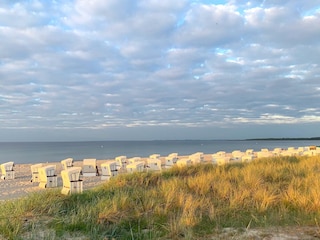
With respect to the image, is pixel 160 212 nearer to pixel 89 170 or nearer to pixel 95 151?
pixel 89 170

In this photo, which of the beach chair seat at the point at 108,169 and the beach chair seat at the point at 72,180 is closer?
the beach chair seat at the point at 72,180

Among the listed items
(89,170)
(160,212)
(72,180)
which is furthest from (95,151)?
(160,212)

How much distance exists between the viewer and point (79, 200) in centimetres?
630

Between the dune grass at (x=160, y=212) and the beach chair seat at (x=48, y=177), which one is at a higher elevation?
the dune grass at (x=160, y=212)

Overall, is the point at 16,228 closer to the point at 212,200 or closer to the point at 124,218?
the point at 124,218

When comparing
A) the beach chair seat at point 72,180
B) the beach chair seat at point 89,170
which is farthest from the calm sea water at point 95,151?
the beach chair seat at point 72,180

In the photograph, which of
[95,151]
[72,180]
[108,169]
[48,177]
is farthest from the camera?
[95,151]

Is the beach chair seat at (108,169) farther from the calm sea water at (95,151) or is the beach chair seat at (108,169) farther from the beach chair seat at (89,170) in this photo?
the calm sea water at (95,151)

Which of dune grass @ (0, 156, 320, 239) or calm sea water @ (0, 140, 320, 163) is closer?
dune grass @ (0, 156, 320, 239)

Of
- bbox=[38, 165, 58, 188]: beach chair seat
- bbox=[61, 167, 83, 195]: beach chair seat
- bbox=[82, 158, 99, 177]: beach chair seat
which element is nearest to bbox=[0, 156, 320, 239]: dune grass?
bbox=[61, 167, 83, 195]: beach chair seat

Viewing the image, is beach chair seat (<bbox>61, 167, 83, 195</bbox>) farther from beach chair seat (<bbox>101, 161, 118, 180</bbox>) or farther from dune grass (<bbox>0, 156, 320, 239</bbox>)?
beach chair seat (<bbox>101, 161, 118, 180</bbox>)

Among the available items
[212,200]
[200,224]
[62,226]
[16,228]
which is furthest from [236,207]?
[16,228]

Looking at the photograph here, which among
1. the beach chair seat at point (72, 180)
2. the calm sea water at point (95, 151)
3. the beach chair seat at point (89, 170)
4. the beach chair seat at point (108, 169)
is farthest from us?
the calm sea water at point (95, 151)

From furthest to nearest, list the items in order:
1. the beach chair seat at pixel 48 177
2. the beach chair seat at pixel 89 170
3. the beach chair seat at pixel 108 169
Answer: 1. the beach chair seat at pixel 89 170
2. the beach chair seat at pixel 108 169
3. the beach chair seat at pixel 48 177
